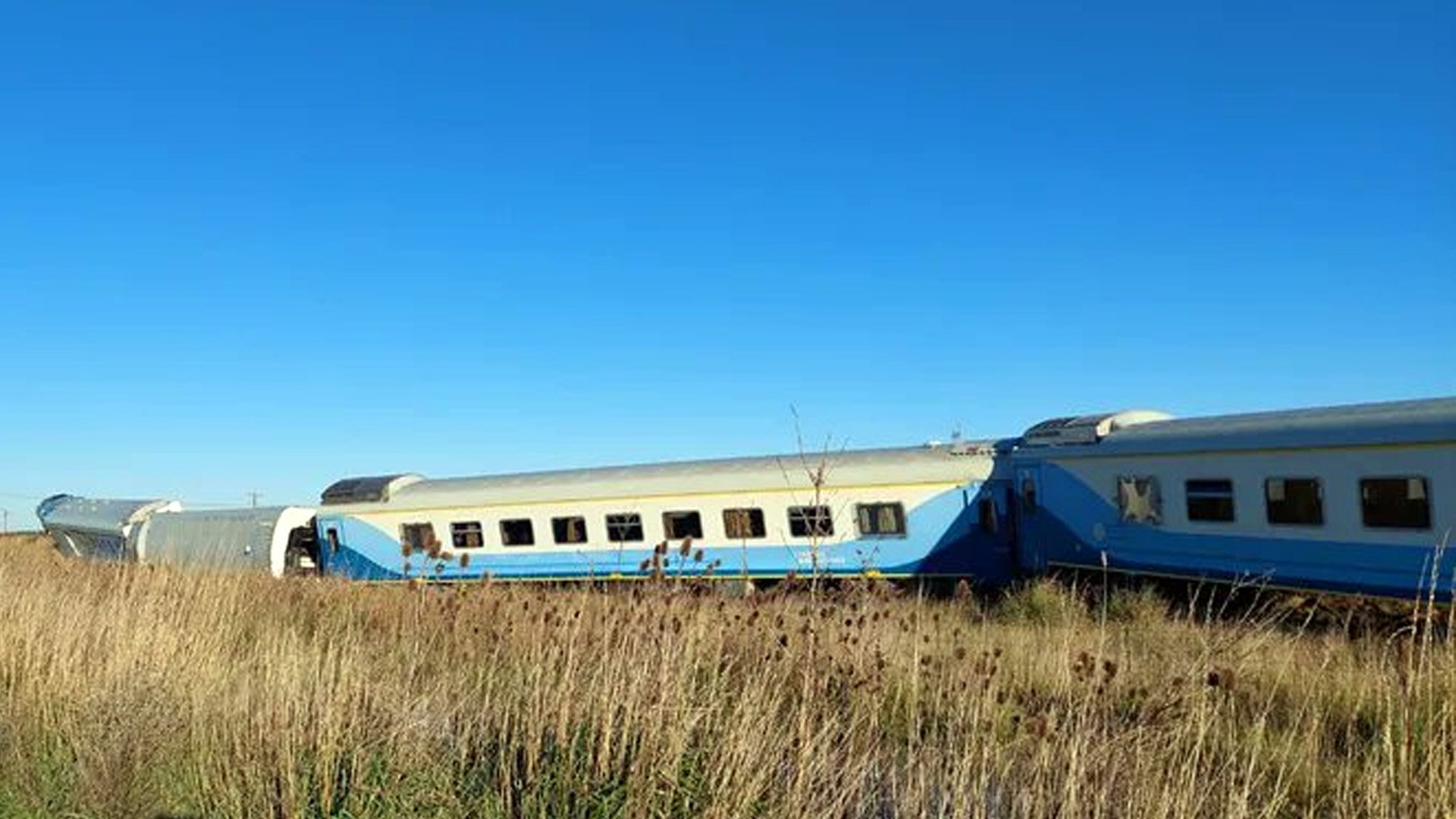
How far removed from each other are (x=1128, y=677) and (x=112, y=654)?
5.30 meters

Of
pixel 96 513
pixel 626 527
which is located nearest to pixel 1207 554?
pixel 626 527

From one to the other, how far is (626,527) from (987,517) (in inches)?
245

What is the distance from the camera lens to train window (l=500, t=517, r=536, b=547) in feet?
69.1

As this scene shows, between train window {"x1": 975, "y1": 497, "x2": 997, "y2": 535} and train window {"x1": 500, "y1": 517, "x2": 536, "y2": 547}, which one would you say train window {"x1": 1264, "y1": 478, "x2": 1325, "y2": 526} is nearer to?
train window {"x1": 975, "y1": 497, "x2": 997, "y2": 535}

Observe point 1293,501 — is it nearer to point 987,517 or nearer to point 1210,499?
point 1210,499

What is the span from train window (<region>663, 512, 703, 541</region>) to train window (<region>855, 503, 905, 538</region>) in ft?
9.09

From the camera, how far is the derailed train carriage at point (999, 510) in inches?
489

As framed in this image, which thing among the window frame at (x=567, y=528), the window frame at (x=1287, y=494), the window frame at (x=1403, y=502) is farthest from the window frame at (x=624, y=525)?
the window frame at (x=1403, y=502)

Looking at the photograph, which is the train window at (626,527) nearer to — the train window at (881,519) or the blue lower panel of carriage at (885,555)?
the blue lower panel of carriage at (885,555)

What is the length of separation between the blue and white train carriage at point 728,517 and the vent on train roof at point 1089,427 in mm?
1263

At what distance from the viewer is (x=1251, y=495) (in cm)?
1411

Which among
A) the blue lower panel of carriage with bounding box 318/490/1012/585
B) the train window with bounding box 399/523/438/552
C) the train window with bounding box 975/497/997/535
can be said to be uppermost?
the train window with bounding box 399/523/438/552

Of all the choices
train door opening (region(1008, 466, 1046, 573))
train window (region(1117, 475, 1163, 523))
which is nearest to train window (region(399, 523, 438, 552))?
train door opening (region(1008, 466, 1046, 573))

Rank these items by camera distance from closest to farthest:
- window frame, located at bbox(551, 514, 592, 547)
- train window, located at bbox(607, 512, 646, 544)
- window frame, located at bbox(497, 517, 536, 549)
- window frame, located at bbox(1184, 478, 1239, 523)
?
window frame, located at bbox(1184, 478, 1239, 523), train window, located at bbox(607, 512, 646, 544), window frame, located at bbox(551, 514, 592, 547), window frame, located at bbox(497, 517, 536, 549)
